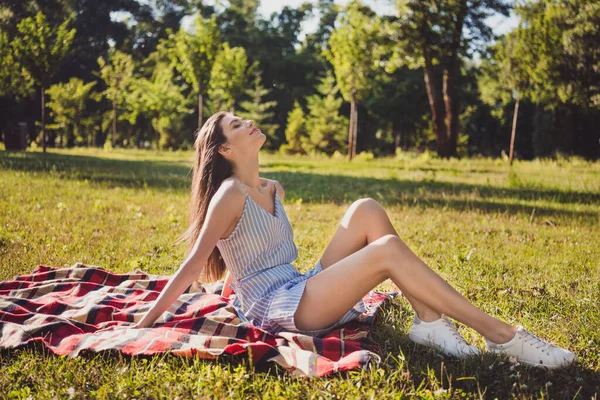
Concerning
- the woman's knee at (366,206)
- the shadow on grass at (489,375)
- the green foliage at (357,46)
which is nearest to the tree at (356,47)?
the green foliage at (357,46)

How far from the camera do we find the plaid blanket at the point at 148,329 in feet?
8.97

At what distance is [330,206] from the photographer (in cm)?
816

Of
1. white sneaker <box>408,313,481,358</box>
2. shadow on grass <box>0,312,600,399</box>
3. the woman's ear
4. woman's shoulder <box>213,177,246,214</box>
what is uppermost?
the woman's ear

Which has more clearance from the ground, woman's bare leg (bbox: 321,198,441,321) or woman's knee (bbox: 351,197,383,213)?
woman's knee (bbox: 351,197,383,213)

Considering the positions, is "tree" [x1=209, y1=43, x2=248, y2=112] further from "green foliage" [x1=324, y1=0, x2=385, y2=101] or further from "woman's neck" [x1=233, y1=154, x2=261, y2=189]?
"woman's neck" [x1=233, y1=154, x2=261, y2=189]

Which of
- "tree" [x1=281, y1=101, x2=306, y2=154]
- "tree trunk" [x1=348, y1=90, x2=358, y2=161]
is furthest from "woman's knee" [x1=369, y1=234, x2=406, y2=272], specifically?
"tree" [x1=281, y1=101, x2=306, y2=154]

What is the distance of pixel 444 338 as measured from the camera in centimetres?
284

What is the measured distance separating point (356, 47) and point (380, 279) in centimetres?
1908

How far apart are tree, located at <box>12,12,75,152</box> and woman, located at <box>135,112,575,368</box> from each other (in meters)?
17.4

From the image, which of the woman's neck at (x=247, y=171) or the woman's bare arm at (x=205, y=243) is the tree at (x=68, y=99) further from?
the woman's bare arm at (x=205, y=243)

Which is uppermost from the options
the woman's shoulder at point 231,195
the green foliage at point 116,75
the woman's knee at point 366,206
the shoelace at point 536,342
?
the green foliage at point 116,75

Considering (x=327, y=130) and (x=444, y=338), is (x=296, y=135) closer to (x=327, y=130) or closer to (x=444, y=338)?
(x=327, y=130)

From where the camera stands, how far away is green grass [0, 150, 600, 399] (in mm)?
2498

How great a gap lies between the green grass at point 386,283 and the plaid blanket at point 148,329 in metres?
0.08
